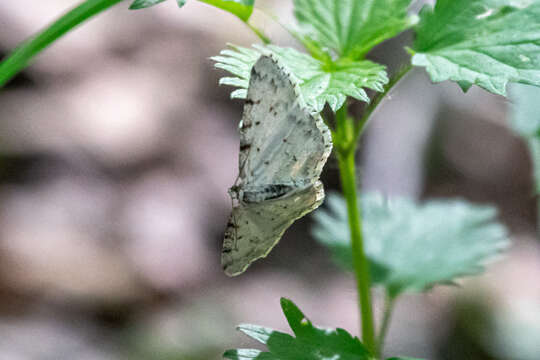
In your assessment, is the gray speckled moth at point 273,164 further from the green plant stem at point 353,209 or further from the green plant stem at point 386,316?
the green plant stem at point 386,316

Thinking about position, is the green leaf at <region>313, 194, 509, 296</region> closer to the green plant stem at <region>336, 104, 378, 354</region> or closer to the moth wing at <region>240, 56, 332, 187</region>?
the green plant stem at <region>336, 104, 378, 354</region>

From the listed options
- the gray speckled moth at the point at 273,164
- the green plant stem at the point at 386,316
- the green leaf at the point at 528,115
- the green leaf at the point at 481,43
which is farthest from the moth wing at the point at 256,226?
the green leaf at the point at 528,115

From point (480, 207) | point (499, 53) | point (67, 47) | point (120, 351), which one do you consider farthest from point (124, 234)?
point (499, 53)

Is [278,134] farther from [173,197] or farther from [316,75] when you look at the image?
[173,197]

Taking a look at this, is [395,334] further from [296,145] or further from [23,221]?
[296,145]

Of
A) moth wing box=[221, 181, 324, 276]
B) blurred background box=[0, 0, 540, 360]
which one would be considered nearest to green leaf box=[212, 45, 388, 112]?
moth wing box=[221, 181, 324, 276]

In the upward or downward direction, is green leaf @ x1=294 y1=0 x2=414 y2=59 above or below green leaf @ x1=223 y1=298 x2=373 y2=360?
above
